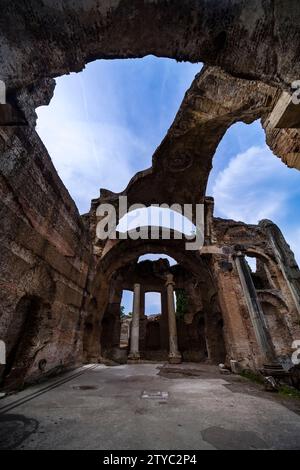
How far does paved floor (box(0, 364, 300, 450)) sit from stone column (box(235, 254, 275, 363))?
256 cm

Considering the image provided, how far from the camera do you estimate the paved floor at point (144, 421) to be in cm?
193

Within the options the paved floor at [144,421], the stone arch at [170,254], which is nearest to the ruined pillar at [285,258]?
the stone arch at [170,254]

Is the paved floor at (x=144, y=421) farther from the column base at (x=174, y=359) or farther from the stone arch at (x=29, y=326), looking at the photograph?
the column base at (x=174, y=359)

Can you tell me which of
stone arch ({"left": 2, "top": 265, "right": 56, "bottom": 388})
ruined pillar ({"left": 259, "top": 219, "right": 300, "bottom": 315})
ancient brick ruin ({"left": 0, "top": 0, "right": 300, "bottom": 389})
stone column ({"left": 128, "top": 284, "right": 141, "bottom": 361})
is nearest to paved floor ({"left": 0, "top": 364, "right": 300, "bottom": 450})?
stone arch ({"left": 2, "top": 265, "right": 56, "bottom": 388})

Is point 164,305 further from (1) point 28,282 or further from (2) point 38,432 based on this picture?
(2) point 38,432

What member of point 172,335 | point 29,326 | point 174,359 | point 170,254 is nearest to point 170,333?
point 172,335

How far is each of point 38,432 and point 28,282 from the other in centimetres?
305

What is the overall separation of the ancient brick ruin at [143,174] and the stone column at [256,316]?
33 mm

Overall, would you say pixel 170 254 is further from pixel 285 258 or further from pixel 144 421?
pixel 144 421

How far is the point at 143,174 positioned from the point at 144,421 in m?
8.85

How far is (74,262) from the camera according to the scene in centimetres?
Result: 706

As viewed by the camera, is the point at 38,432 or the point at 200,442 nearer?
the point at 200,442

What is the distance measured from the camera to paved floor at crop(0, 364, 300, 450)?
6.32ft
